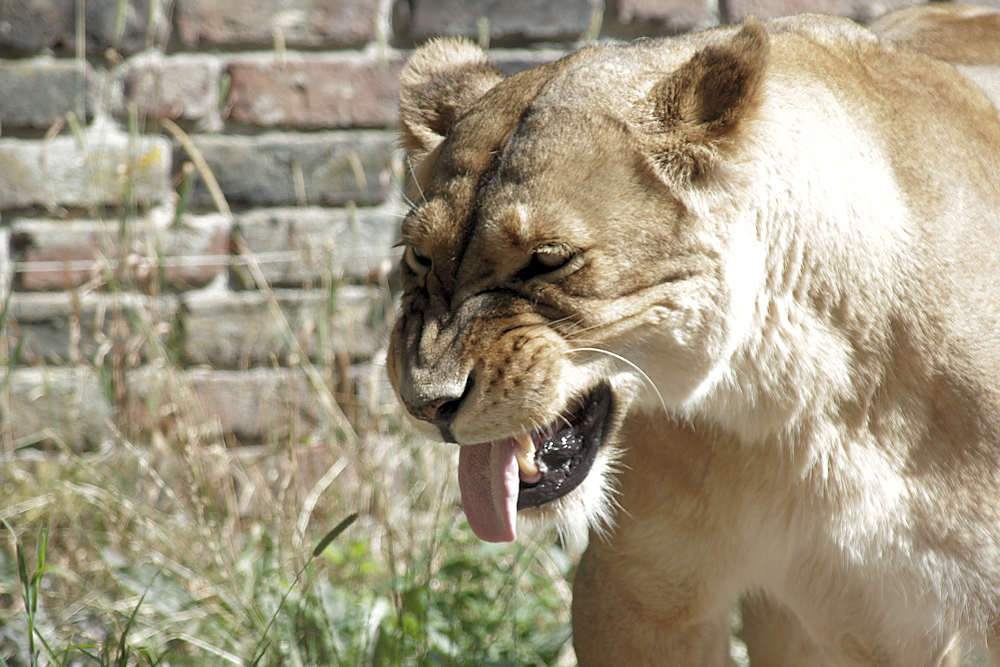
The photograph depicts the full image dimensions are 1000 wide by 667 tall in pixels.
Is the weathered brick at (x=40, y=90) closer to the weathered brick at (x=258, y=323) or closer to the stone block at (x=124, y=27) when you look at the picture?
the stone block at (x=124, y=27)

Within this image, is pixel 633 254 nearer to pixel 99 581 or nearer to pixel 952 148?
pixel 952 148

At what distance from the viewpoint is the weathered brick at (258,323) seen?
2.58 m

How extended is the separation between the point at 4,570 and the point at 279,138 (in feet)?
4.24

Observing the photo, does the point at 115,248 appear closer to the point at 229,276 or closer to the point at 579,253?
the point at 229,276

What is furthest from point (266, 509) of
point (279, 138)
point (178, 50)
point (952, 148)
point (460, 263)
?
point (952, 148)

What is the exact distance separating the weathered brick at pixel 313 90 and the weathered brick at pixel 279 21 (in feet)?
0.16

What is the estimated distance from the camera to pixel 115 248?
96.8 inches

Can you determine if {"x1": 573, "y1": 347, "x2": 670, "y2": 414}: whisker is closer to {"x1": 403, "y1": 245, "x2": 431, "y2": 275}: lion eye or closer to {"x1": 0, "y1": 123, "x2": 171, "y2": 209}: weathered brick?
{"x1": 403, "y1": 245, "x2": 431, "y2": 275}: lion eye

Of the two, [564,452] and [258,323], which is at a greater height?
[564,452]

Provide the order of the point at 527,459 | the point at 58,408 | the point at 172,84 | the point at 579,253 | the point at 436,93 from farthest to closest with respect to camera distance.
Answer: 1. the point at 58,408
2. the point at 172,84
3. the point at 436,93
4. the point at 527,459
5. the point at 579,253

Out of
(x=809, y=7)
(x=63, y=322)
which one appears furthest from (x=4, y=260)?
(x=809, y=7)

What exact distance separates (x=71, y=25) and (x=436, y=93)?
4.58ft

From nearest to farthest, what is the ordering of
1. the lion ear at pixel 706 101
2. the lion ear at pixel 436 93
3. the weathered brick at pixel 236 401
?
1. the lion ear at pixel 706 101
2. the lion ear at pixel 436 93
3. the weathered brick at pixel 236 401

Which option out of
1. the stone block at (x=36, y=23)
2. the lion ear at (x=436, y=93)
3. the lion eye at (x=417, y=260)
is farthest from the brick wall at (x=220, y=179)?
the lion eye at (x=417, y=260)
